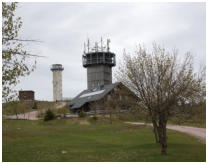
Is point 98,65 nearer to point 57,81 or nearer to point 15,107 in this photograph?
point 57,81

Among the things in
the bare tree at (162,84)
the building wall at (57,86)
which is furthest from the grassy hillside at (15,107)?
the building wall at (57,86)

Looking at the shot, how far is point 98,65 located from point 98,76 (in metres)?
3.47

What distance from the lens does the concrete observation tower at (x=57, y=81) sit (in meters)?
120

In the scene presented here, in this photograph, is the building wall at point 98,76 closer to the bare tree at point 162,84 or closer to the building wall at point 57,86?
the building wall at point 57,86

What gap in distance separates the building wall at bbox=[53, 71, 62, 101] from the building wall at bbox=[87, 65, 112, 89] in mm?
34317

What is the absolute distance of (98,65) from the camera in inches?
3438

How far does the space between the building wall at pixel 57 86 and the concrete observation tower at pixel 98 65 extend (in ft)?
107

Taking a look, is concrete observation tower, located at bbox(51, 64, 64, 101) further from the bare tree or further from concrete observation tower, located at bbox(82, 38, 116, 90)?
the bare tree

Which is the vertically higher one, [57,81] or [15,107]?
[57,81]

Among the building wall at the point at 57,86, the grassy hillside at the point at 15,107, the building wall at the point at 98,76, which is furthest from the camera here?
the building wall at the point at 57,86

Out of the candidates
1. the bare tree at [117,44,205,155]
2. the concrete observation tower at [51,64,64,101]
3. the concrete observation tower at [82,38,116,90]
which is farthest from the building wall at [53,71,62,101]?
the bare tree at [117,44,205,155]

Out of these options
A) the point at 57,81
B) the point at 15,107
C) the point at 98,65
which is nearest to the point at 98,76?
the point at 98,65

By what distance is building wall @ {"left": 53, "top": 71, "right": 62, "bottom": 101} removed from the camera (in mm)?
120375

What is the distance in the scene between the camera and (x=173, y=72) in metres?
18.1
